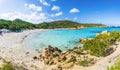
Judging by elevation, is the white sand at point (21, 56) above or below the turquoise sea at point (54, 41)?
above

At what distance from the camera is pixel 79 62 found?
20000 mm

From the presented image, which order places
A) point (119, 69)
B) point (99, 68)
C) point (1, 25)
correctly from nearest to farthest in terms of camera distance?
1. point (119, 69)
2. point (99, 68)
3. point (1, 25)

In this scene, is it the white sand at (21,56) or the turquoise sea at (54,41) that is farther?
the turquoise sea at (54,41)

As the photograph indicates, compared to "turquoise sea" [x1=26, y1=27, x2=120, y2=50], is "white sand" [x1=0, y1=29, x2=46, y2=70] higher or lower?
higher

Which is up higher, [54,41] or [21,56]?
[21,56]

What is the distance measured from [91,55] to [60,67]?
193 inches

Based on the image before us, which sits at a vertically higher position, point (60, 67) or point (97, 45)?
point (97, 45)

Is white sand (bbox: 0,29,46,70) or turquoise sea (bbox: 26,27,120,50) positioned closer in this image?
white sand (bbox: 0,29,46,70)

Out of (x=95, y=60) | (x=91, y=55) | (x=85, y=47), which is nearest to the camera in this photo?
(x=95, y=60)

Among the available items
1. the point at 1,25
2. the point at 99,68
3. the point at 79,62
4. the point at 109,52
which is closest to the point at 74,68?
the point at 79,62

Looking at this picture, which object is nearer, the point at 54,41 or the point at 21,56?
the point at 21,56

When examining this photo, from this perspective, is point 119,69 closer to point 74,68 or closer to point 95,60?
point 74,68

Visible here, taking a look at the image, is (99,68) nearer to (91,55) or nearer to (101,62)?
(101,62)

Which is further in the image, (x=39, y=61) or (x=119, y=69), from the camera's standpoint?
(x=39, y=61)
